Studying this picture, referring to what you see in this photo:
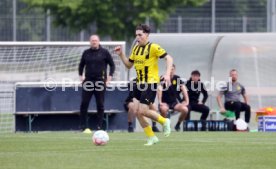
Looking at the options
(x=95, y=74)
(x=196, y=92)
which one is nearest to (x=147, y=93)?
(x=95, y=74)

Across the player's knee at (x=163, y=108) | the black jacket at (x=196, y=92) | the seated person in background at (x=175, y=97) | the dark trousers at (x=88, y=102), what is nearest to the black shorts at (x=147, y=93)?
the dark trousers at (x=88, y=102)

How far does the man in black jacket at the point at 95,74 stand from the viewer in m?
23.0

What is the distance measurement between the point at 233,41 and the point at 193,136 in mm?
7364

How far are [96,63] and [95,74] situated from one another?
0.24 m

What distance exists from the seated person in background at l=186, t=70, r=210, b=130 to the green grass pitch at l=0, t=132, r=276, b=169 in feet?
18.7

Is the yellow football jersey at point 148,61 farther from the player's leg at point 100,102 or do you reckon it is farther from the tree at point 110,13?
the tree at point 110,13

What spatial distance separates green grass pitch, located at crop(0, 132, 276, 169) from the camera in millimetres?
13250

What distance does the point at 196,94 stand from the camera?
25.4m

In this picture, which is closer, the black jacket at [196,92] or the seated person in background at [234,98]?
the seated person in background at [234,98]

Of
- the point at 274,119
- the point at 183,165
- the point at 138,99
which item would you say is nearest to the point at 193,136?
the point at 138,99

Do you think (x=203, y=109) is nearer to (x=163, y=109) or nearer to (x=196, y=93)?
(x=196, y=93)

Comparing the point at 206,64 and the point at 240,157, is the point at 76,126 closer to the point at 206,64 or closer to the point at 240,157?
the point at 206,64

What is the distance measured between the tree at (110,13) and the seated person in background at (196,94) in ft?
39.7

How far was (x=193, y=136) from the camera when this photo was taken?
65.5ft
